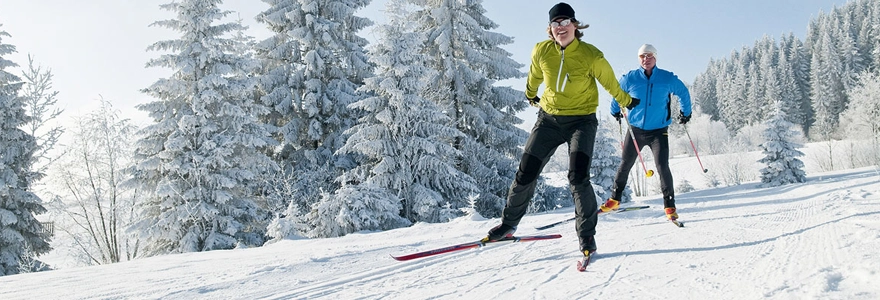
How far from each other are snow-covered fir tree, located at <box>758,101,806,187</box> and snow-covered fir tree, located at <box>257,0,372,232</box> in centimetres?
2092

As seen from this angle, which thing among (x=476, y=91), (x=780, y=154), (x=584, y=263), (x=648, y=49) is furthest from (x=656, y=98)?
(x=780, y=154)

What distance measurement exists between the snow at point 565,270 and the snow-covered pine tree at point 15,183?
13.8m

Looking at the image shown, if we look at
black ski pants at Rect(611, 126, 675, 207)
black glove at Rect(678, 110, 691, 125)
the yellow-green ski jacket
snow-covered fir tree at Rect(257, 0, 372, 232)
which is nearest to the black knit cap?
the yellow-green ski jacket

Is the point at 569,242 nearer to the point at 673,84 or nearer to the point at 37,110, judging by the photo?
the point at 673,84

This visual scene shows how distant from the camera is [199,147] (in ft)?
45.2

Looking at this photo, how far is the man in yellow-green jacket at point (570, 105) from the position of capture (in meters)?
3.32

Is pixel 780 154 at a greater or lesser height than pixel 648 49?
lesser

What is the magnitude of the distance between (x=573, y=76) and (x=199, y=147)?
44.3 feet

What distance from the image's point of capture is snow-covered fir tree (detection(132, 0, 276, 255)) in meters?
13.0

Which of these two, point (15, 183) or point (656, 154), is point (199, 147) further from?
point (656, 154)

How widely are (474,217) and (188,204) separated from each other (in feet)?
31.8

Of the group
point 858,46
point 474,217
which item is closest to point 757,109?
point 858,46

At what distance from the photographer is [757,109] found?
219 ft

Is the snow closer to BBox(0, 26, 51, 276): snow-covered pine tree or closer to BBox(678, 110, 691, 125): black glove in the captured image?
BBox(678, 110, 691, 125): black glove
